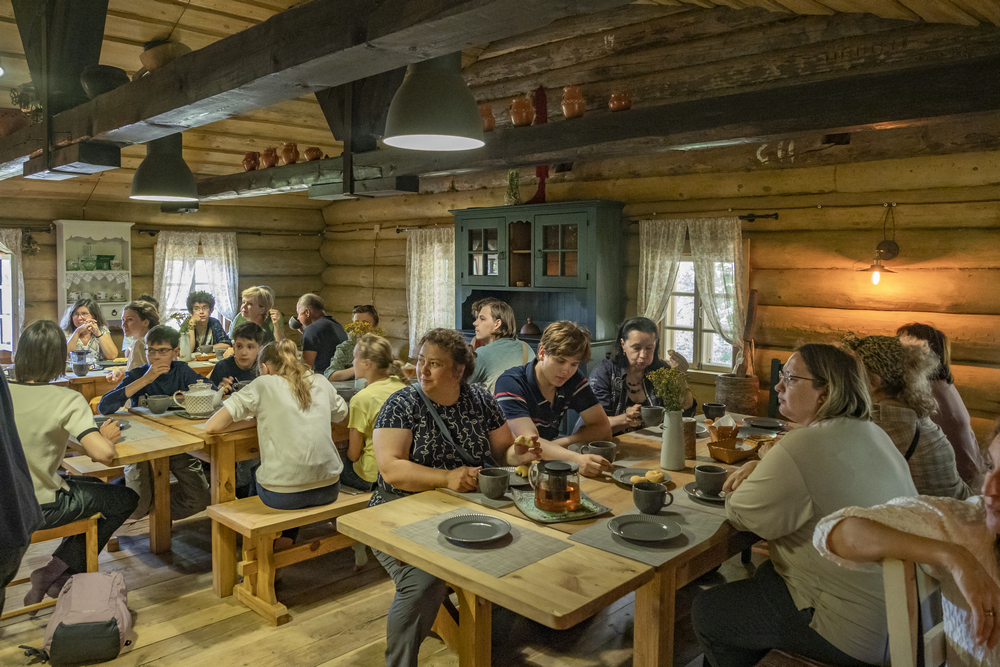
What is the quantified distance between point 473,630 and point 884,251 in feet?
12.4

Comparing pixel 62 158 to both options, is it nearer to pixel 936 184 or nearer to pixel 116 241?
pixel 116 241

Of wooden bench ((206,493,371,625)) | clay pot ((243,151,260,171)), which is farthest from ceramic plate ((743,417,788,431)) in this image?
clay pot ((243,151,260,171))

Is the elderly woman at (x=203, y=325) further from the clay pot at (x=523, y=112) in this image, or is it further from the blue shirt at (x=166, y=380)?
the clay pot at (x=523, y=112)

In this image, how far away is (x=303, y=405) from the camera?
3.23 metres

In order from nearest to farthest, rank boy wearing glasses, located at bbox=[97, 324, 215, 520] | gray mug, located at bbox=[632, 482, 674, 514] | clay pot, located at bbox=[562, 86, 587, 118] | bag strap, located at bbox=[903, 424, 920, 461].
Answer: gray mug, located at bbox=[632, 482, 674, 514]
bag strap, located at bbox=[903, 424, 920, 461]
boy wearing glasses, located at bbox=[97, 324, 215, 520]
clay pot, located at bbox=[562, 86, 587, 118]

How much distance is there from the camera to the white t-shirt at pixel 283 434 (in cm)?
321

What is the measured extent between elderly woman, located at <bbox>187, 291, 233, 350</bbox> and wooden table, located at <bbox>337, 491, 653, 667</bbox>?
177 inches

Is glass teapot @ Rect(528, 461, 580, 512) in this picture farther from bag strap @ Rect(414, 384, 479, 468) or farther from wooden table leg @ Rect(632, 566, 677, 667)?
bag strap @ Rect(414, 384, 479, 468)

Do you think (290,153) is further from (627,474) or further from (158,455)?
(627,474)

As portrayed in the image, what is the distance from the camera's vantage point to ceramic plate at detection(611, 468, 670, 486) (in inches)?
101

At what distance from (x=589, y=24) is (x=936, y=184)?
9.62 feet

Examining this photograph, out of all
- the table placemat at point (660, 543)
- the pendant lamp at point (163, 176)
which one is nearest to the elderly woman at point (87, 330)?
the pendant lamp at point (163, 176)

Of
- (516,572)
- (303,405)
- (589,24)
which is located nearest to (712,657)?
(516,572)

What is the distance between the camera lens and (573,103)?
4328 millimetres
